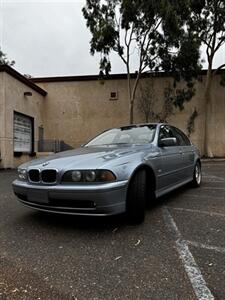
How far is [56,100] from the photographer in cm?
1744

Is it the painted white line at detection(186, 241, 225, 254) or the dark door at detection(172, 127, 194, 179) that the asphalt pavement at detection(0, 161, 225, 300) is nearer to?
the painted white line at detection(186, 241, 225, 254)

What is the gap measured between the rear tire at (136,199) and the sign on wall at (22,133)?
35.5 ft

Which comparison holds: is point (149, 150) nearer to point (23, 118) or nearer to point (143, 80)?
point (23, 118)

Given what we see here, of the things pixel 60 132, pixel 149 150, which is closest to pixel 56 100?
pixel 60 132

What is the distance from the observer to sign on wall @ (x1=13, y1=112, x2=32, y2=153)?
44.0ft

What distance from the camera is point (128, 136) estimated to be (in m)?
4.96

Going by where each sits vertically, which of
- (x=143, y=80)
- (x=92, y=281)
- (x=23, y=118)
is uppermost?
(x=143, y=80)

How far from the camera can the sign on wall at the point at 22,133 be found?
1341 cm

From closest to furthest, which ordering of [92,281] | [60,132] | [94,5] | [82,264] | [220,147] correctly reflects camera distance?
1. [92,281]
2. [82,264]
3. [94,5]
4. [220,147]
5. [60,132]

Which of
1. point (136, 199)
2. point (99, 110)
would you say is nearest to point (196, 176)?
point (136, 199)

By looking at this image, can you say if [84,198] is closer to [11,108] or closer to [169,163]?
[169,163]

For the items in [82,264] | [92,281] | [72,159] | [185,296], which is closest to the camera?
[185,296]

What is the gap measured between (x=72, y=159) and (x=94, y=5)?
13.0m

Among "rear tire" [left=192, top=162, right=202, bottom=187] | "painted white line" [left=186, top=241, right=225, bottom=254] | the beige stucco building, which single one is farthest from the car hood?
the beige stucco building
